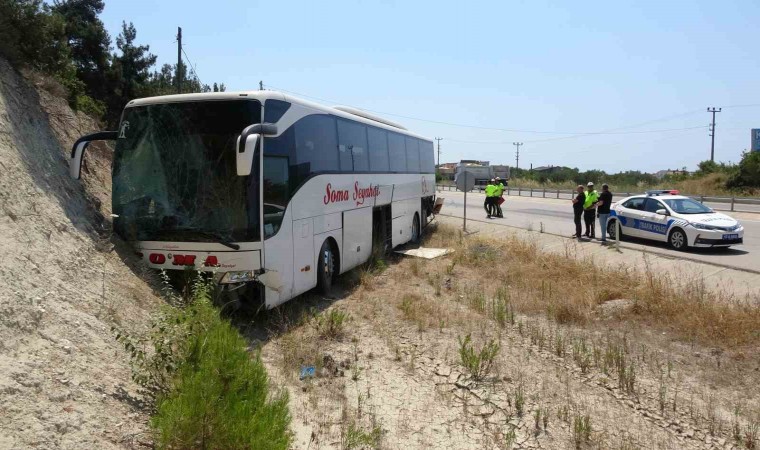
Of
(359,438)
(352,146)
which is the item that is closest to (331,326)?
(359,438)

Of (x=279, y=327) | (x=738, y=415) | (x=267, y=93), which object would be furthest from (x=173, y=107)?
(x=738, y=415)

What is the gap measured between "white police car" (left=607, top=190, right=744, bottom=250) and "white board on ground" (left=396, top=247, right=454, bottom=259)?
4841 mm

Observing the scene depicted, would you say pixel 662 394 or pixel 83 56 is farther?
pixel 83 56

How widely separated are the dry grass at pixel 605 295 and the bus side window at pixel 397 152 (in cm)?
287

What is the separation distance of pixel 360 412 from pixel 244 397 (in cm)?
136

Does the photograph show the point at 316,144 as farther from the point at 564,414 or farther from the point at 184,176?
the point at 564,414

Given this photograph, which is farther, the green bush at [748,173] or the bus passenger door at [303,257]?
the green bush at [748,173]

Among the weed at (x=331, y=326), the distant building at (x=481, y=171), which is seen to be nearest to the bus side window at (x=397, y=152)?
the weed at (x=331, y=326)

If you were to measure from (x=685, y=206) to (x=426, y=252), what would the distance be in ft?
25.9

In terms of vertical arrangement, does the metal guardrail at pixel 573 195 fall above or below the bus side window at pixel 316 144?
below

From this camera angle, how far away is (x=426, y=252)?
1603cm

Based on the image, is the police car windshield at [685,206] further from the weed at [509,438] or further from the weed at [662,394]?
the weed at [509,438]

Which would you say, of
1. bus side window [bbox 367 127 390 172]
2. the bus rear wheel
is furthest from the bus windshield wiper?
bus side window [bbox 367 127 390 172]

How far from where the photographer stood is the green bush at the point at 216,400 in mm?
4086
